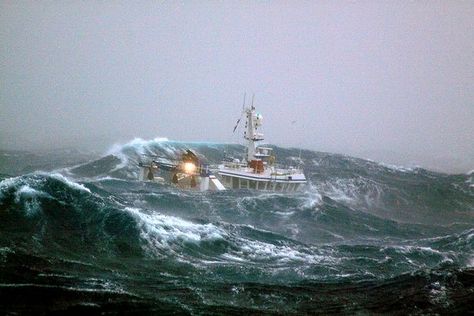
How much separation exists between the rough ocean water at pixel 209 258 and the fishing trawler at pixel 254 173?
11.3 m

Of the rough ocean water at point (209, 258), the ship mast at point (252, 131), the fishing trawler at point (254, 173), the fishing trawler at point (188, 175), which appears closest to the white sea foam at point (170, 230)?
the rough ocean water at point (209, 258)

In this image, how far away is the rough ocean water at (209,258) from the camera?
39.0ft

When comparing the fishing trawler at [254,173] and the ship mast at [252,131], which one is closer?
the fishing trawler at [254,173]

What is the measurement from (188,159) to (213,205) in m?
15.3

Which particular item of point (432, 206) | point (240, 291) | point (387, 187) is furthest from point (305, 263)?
point (387, 187)

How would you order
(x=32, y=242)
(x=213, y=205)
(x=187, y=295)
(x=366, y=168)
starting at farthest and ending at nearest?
(x=366, y=168), (x=213, y=205), (x=32, y=242), (x=187, y=295)

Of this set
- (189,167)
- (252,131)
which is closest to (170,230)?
(189,167)

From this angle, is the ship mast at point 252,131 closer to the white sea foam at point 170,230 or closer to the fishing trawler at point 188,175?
the fishing trawler at point 188,175

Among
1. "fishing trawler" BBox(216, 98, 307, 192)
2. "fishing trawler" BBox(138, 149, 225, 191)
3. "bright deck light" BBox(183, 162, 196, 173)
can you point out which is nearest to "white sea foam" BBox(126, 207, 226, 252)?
"fishing trawler" BBox(138, 149, 225, 191)

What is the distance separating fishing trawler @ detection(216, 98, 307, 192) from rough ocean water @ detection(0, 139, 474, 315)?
1132 cm

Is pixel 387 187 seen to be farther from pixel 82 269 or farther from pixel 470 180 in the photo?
pixel 82 269

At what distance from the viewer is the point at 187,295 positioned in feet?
41.8

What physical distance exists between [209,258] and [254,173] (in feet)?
110

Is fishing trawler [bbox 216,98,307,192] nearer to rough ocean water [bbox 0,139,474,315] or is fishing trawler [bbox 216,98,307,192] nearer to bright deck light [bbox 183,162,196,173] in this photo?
bright deck light [bbox 183,162,196,173]
